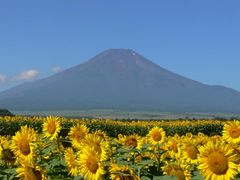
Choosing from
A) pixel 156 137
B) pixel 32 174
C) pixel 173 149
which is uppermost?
pixel 156 137

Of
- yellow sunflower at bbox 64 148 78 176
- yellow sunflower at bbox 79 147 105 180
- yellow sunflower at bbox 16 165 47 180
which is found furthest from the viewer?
yellow sunflower at bbox 64 148 78 176

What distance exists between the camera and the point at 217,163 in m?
4.25

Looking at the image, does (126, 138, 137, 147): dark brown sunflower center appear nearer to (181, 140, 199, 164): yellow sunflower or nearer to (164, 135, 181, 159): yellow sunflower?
(164, 135, 181, 159): yellow sunflower

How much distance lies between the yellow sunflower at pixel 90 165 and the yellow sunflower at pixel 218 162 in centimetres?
75

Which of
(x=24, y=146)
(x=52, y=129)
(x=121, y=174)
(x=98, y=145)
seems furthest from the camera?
(x=52, y=129)

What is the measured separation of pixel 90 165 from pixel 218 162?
0.93 metres

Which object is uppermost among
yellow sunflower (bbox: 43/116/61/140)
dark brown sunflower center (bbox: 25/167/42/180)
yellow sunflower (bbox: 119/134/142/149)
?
yellow sunflower (bbox: 43/116/61/140)

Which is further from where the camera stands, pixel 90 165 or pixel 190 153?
pixel 190 153

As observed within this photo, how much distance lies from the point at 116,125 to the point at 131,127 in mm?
762

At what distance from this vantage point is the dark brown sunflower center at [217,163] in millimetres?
4246

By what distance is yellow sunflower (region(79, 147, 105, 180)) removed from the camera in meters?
4.23

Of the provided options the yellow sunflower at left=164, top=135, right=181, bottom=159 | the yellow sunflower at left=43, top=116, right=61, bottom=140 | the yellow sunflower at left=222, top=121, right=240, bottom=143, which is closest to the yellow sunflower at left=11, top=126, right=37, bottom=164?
the yellow sunflower at left=43, top=116, right=61, bottom=140

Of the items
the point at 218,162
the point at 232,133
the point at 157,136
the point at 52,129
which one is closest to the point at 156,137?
the point at 157,136

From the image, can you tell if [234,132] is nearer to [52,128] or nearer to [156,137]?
[156,137]
